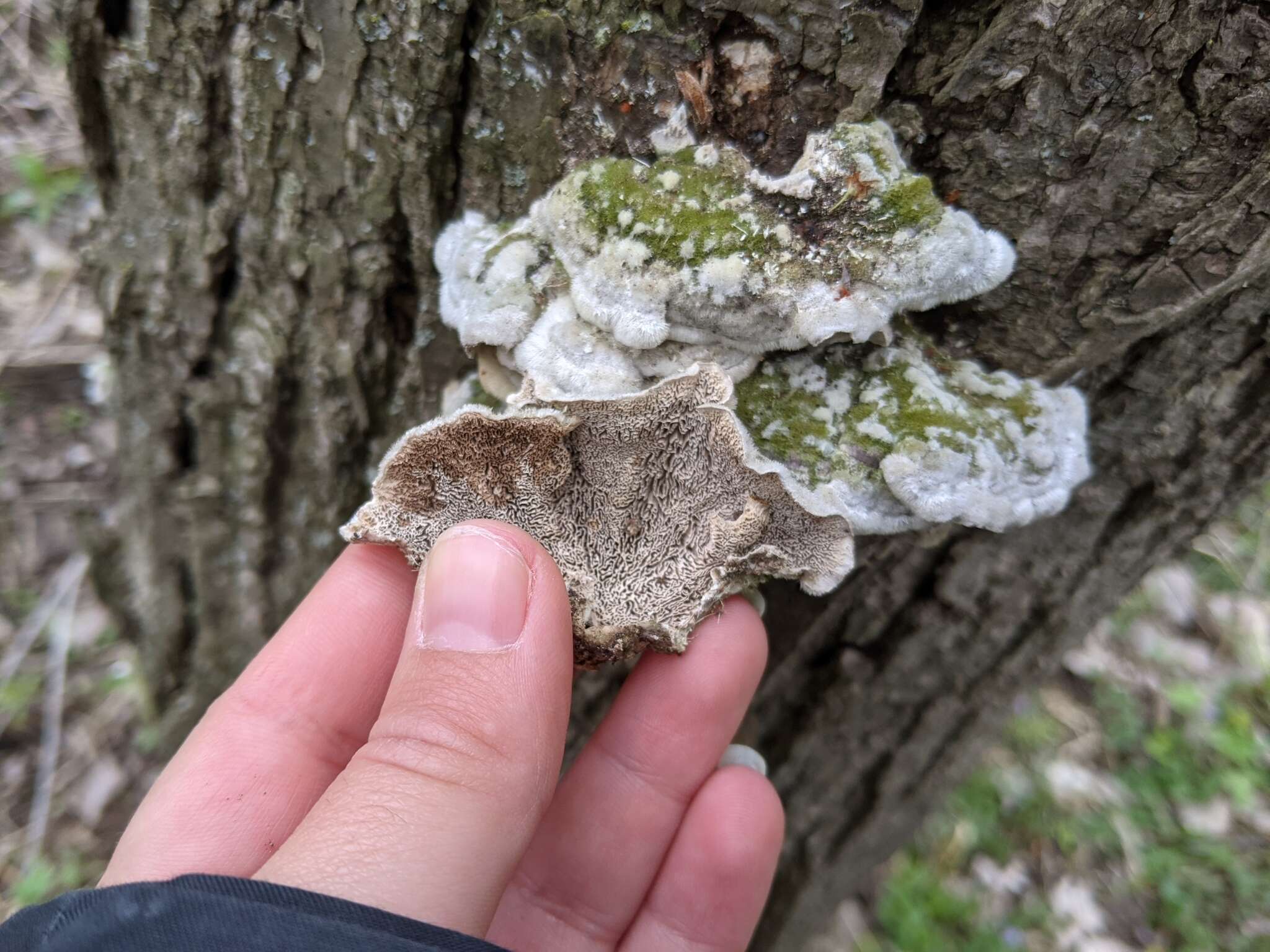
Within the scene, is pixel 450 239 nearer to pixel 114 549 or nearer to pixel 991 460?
pixel 991 460

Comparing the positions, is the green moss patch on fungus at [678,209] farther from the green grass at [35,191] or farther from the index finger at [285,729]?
the green grass at [35,191]

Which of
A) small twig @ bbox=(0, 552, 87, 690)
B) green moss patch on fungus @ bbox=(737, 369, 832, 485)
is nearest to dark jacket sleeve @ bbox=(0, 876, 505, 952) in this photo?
green moss patch on fungus @ bbox=(737, 369, 832, 485)

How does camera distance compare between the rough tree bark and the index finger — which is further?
the index finger

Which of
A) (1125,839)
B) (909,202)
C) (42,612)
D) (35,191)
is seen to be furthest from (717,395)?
(35,191)

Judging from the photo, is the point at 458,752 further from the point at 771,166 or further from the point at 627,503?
the point at 771,166

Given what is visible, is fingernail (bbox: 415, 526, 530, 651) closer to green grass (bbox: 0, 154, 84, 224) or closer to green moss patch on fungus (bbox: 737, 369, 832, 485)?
green moss patch on fungus (bbox: 737, 369, 832, 485)

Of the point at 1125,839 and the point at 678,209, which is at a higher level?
the point at 678,209

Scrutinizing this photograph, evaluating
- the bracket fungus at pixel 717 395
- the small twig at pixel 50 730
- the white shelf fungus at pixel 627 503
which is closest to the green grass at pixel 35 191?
the small twig at pixel 50 730

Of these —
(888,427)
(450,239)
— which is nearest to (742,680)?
(888,427)
